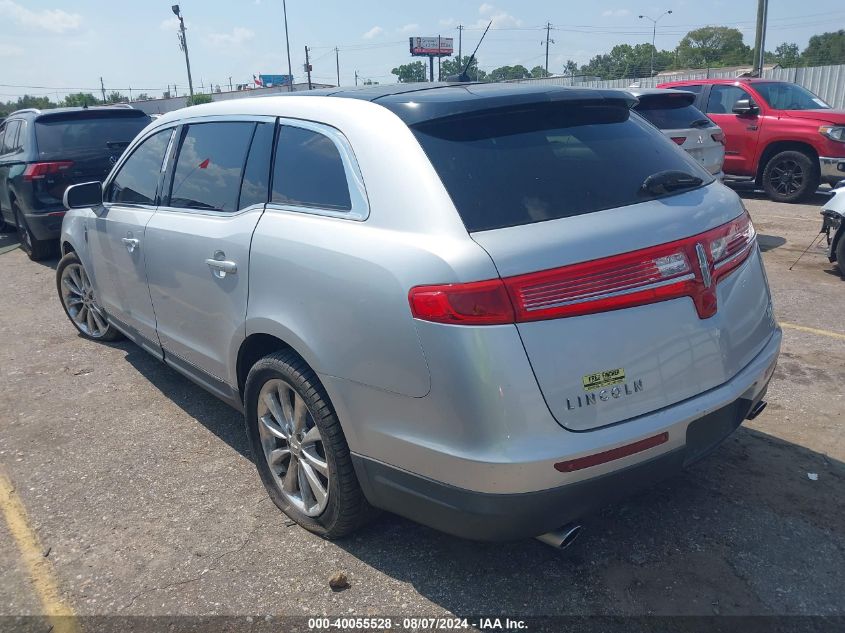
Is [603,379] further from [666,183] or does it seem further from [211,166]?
[211,166]

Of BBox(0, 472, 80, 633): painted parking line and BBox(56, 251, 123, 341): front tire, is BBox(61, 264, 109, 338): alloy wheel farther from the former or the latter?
BBox(0, 472, 80, 633): painted parking line

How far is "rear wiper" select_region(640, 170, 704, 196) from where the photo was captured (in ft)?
8.79

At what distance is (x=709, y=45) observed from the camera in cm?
9375

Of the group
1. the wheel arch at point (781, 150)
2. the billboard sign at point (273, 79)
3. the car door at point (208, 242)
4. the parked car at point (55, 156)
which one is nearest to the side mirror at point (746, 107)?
the wheel arch at point (781, 150)

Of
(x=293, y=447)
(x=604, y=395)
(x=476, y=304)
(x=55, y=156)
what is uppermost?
(x=55, y=156)

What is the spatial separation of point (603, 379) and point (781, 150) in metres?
10.4

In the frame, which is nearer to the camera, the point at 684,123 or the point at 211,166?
the point at 211,166

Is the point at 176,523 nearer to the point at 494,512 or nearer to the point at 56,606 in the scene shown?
the point at 56,606

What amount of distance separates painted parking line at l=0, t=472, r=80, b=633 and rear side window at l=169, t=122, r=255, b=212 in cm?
170

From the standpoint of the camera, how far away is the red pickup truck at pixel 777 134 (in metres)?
10.5

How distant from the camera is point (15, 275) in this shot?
8539 millimetres

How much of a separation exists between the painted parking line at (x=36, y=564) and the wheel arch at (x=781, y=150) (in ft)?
36.3

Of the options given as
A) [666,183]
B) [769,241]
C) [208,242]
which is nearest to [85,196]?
[208,242]

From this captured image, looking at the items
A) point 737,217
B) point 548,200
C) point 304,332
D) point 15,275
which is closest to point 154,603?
point 304,332
